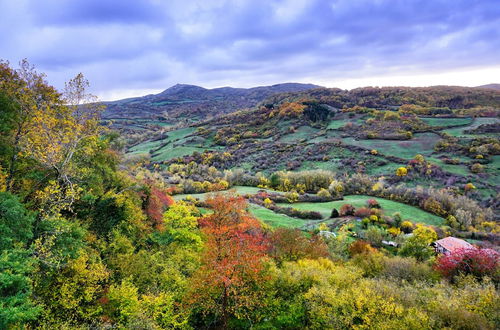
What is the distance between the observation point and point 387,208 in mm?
44281

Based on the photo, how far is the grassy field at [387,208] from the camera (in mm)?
41531

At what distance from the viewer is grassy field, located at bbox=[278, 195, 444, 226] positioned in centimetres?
4153

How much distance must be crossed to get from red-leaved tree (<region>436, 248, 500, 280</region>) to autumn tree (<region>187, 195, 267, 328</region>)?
665 inches

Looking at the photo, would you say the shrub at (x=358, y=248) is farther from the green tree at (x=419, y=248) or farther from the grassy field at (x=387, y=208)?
the grassy field at (x=387, y=208)

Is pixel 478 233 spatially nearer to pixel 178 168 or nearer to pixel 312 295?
pixel 312 295

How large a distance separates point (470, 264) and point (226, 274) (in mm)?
21586

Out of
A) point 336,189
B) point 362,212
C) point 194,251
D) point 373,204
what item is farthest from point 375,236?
point 194,251

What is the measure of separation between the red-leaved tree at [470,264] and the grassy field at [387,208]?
1863 centimetres

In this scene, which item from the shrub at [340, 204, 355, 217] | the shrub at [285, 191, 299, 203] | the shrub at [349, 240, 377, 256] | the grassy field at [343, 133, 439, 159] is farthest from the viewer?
the grassy field at [343, 133, 439, 159]

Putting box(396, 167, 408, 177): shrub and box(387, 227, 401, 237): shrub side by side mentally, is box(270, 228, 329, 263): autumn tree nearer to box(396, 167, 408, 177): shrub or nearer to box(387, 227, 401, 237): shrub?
box(387, 227, 401, 237): shrub

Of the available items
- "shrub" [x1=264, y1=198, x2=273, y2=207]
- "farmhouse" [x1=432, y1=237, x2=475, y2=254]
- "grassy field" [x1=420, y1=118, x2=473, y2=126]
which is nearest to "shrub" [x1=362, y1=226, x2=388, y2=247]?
"farmhouse" [x1=432, y1=237, x2=475, y2=254]

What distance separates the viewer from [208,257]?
18984mm

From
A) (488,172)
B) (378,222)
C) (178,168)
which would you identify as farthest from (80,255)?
(488,172)

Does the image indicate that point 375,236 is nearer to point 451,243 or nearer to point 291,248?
point 451,243
